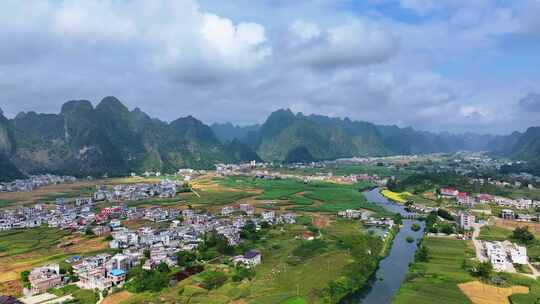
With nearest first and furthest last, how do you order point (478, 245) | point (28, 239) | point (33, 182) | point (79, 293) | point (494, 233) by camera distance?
point (79, 293), point (478, 245), point (28, 239), point (494, 233), point (33, 182)

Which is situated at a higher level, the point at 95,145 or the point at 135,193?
the point at 95,145

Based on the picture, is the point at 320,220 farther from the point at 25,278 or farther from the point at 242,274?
the point at 25,278

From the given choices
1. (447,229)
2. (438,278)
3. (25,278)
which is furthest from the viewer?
(447,229)

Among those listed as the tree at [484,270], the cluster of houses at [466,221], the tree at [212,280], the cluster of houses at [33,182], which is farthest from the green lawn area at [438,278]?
the cluster of houses at [33,182]

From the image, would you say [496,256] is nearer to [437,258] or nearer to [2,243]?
[437,258]

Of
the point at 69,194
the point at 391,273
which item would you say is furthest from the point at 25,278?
the point at 69,194

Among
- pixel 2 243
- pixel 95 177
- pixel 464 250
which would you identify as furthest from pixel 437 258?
pixel 95 177

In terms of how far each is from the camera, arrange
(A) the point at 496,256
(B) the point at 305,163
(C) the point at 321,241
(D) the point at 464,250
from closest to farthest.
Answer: (A) the point at 496,256 < (D) the point at 464,250 < (C) the point at 321,241 < (B) the point at 305,163
